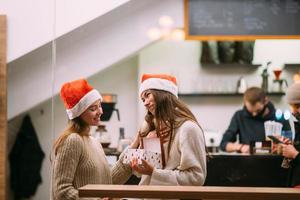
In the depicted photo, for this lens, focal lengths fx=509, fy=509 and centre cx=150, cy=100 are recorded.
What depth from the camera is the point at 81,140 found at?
7.83 ft

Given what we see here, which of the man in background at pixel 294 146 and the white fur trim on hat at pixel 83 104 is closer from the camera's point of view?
the white fur trim on hat at pixel 83 104

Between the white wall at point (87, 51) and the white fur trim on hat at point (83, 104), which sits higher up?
the white wall at point (87, 51)

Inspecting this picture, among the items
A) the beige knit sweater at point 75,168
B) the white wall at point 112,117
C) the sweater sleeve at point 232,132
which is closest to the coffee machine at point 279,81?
the sweater sleeve at point 232,132

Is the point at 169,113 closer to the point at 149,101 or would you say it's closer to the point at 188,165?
the point at 149,101

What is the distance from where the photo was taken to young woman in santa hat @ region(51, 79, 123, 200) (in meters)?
2.31

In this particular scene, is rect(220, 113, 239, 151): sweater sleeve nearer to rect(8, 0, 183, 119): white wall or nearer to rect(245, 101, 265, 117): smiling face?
rect(245, 101, 265, 117): smiling face

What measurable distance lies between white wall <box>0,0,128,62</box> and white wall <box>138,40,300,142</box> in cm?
84

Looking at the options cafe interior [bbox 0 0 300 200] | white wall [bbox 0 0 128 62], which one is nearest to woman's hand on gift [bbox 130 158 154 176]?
cafe interior [bbox 0 0 300 200]

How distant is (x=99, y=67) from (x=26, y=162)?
900 mm

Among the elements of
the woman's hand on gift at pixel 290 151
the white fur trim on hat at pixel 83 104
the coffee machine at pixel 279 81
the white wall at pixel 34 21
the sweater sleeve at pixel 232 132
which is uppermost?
the white wall at pixel 34 21

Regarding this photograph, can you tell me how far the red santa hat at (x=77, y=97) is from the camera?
2559mm

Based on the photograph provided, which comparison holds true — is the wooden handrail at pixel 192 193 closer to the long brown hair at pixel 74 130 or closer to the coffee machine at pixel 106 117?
the long brown hair at pixel 74 130

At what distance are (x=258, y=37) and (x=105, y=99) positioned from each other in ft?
4.44

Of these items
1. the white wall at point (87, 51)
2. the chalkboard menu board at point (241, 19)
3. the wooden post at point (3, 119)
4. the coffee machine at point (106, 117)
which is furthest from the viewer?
the chalkboard menu board at point (241, 19)
